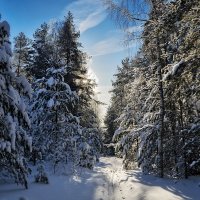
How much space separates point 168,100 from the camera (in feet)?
45.5

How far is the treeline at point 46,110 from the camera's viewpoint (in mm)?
11133

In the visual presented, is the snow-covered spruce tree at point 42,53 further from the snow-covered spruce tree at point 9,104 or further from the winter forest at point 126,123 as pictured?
the snow-covered spruce tree at point 9,104

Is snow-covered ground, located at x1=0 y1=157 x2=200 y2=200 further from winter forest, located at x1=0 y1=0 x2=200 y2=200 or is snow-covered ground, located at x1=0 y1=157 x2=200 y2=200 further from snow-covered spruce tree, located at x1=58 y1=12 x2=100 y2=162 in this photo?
snow-covered spruce tree, located at x1=58 y1=12 x2=100 y2=162

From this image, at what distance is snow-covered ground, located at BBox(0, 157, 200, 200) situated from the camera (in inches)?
472

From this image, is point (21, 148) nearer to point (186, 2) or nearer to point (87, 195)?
point (87, 195)

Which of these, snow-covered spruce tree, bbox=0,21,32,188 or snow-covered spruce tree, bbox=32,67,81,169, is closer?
snow-covered spruce tree, bbox=0,21,32,188

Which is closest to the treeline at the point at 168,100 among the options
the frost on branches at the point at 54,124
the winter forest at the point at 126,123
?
the winter forest at the point at 126,123

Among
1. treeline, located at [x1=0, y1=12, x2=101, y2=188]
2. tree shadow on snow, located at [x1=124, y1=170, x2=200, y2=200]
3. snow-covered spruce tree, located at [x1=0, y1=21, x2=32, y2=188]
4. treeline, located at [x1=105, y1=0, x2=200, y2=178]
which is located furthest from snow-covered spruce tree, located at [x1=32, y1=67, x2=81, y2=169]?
snow-covered spruce tree, located at [x1=0, y1=21, x2=32, y2=188]

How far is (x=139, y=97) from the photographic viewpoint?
22125mm

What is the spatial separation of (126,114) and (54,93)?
657 centimetres

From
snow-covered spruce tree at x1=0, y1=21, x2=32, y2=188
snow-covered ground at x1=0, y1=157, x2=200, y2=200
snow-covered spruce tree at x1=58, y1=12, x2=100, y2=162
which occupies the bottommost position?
snow-covered ground at x1=0, y1=157, x2=200, y2=200

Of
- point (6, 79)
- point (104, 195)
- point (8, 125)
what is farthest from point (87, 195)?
point (6, 79)

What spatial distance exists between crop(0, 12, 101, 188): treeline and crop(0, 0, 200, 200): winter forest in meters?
0.04

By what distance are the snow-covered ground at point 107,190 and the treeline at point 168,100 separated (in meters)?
1.18
